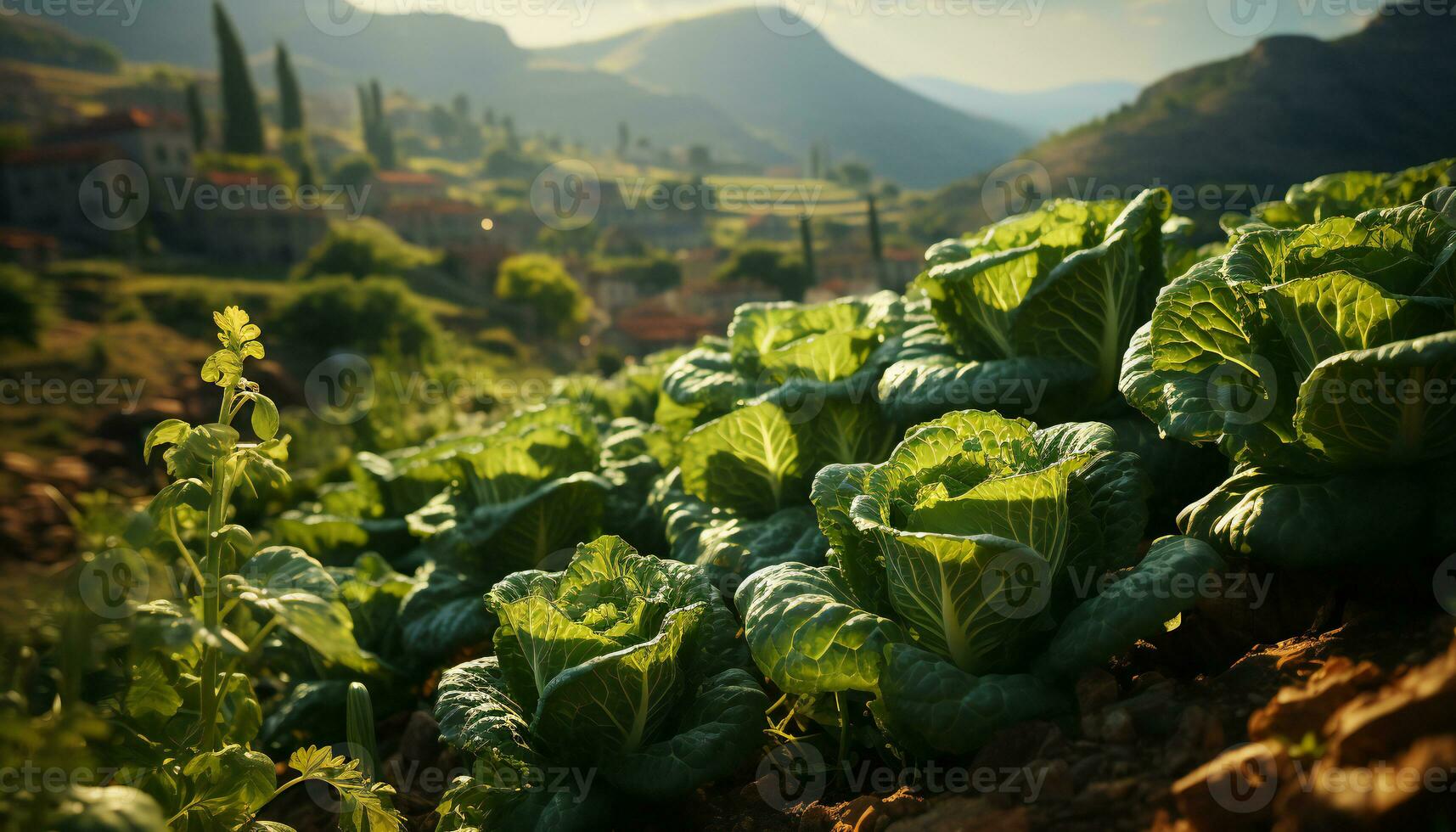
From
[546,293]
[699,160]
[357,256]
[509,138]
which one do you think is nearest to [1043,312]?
[546,293]

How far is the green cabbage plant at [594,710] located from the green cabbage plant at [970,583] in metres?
0.26

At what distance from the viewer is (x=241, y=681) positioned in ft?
7.57

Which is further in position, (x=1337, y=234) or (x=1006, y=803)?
(x=1337, y=234)

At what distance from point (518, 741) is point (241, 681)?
80 centimetres

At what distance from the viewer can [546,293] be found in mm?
54562

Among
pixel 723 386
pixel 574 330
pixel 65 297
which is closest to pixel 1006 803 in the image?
pixel 723 386

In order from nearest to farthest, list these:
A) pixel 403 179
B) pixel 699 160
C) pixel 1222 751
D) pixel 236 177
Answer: pixel 1222 751 < pixel 236 177 < pixel 403 179 < pixel 699 160

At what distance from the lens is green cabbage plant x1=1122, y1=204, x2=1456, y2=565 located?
189 centimetres

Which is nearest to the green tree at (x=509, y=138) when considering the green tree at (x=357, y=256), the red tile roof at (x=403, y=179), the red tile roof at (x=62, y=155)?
the red tile roof at (x=403, y=179)

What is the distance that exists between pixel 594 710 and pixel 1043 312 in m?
1.92

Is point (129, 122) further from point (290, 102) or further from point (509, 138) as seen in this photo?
point (509, 138)

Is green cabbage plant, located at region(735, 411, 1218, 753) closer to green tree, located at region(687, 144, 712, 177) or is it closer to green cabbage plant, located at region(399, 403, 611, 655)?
green cabbage plant, located at region(399, 403, 611, 655)

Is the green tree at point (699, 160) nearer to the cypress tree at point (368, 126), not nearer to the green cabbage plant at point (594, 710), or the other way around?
the cypress tree at point (368, 126)

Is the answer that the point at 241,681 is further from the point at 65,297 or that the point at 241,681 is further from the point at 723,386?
the point at 65,297
